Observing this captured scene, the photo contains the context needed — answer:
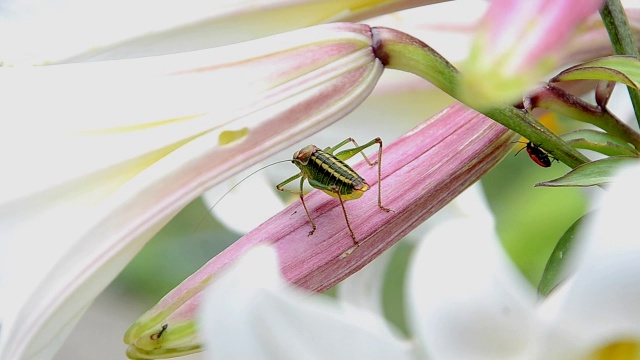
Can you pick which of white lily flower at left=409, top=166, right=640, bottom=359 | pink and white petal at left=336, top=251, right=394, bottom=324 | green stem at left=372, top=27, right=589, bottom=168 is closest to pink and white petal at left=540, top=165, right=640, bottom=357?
white lily flower at left=409, top=166, right=640, bottom=359

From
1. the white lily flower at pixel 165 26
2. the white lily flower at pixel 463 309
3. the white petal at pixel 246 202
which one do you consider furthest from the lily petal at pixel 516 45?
the white petal at pixel 246 202

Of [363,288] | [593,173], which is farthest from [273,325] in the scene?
[363,288]

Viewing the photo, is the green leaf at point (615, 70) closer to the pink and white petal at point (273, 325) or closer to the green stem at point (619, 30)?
the green stem at point (619, 30)

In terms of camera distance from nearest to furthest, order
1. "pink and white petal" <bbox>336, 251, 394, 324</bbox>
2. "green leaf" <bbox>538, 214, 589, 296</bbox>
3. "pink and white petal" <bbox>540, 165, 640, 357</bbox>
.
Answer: "pink and white petal" <bbox>540, 165, 640, 357</bbox> < "green leaf" <bbox>538, 214, 589, 296</bbox> < "pink and white petal" <bbox>336, 251, 394, 324</bbox>

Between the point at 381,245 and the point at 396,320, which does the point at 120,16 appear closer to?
the point at 381,245

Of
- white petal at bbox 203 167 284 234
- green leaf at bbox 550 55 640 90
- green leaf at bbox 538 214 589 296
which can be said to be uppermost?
green leaf at bbox 550 55 640 90

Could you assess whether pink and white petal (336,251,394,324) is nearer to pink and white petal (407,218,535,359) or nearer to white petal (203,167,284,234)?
white petal (203,167,284,234)
